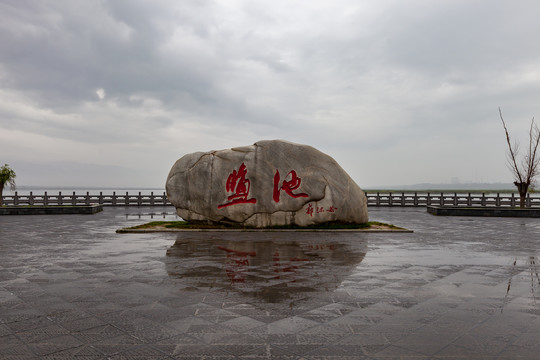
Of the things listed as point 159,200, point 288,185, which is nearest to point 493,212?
point 288,185

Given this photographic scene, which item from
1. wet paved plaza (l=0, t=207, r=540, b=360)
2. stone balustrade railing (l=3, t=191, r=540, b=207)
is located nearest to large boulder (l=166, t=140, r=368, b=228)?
wet paved plaza (l=0, t=207, r=540, b=360)

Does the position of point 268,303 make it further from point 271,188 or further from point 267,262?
point 271,188

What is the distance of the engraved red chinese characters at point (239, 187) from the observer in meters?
14.6

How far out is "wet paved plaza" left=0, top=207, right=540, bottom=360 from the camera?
370 cm

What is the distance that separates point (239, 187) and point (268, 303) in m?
9.72

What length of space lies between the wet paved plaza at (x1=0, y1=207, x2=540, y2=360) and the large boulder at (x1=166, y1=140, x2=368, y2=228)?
14.9 feet

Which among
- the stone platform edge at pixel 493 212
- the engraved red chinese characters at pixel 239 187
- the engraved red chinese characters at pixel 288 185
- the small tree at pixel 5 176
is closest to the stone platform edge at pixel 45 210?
the small tree at pixel 5 176

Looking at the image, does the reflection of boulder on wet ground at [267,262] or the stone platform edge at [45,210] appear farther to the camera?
the stone platform edge at [45,210]

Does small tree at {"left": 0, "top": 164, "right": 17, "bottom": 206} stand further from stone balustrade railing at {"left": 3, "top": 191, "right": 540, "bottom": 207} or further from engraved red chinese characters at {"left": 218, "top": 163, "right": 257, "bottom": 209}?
engraved red chinese characters at {"left": 218, "top": 163, "right": 257, "bottom": 209}

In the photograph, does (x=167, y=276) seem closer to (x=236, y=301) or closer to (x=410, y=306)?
(x=236, y=301)

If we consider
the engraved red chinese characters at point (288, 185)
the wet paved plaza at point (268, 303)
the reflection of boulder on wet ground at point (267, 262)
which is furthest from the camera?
the engraved red chinese characters at point (288, 185)

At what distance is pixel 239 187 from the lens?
1463cm

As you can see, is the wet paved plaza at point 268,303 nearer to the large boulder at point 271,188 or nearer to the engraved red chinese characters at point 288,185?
the large boulder at point 271,188

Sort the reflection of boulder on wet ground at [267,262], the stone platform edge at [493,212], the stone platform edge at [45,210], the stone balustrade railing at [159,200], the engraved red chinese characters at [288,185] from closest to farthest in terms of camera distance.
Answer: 1. the reflection of boulder on wet ground at [267,262]
2. the engraved red chinese characters at [288,185]
3. the stone platform edge at [493,212]
4. the stone platform edge at [45,210]
5. the stone balustrade railing at [159,200]
